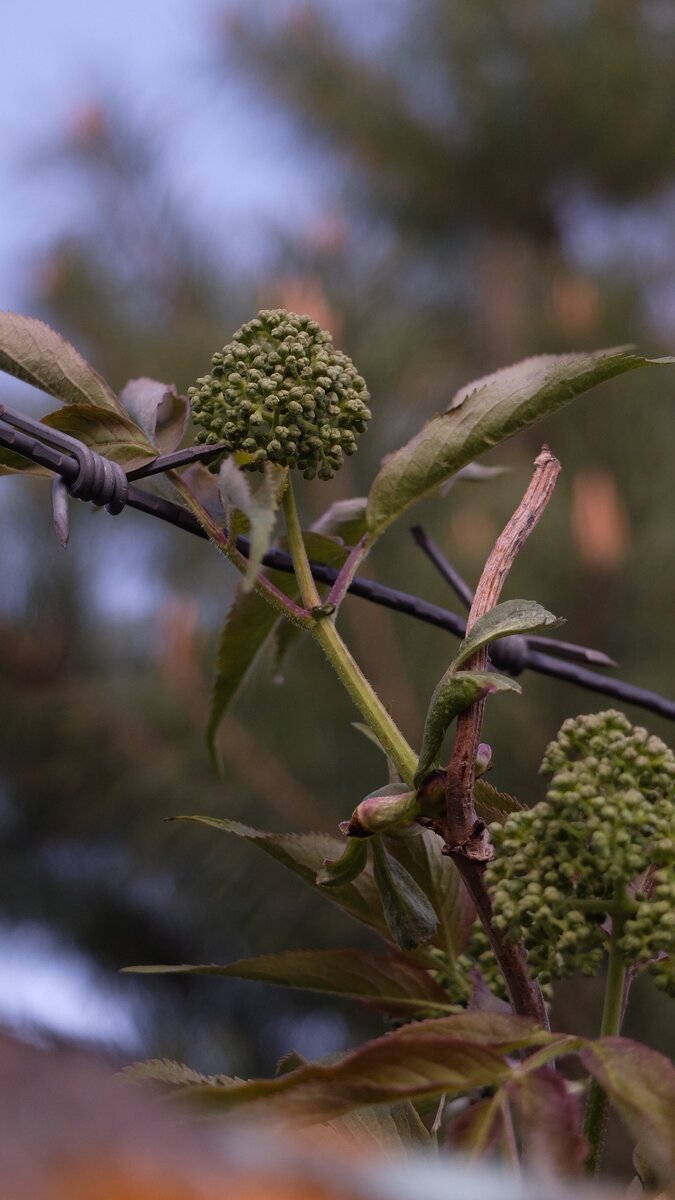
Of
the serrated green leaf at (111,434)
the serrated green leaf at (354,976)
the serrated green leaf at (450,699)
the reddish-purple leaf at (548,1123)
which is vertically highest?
the serrated green leaf at (111,434)

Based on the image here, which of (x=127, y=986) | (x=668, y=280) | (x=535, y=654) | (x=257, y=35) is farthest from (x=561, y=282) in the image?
(x=535, y=654)

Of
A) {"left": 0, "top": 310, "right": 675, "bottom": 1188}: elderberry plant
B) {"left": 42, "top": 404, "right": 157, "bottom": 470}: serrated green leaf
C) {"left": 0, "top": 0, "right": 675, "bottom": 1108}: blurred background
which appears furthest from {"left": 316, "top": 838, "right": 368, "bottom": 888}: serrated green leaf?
{"left": 0, "top": 0, "right": 675, "bottom": 1108}: blurred background

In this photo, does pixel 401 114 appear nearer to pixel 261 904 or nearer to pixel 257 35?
pixel 257 35

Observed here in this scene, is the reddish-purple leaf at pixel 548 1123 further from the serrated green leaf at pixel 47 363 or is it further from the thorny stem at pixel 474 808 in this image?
the serrated green leaf at pixel 47 363

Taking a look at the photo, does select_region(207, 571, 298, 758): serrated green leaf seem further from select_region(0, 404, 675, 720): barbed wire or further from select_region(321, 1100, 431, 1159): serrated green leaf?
select_region(321, 1100, 431, 1159): serrated green leaf

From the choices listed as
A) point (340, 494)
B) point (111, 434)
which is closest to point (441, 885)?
point (111, 434)

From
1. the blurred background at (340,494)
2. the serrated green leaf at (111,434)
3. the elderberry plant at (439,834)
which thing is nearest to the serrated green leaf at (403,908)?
the elderberry plant at (439,834)

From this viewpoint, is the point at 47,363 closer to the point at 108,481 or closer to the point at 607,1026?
the point at 108,481
